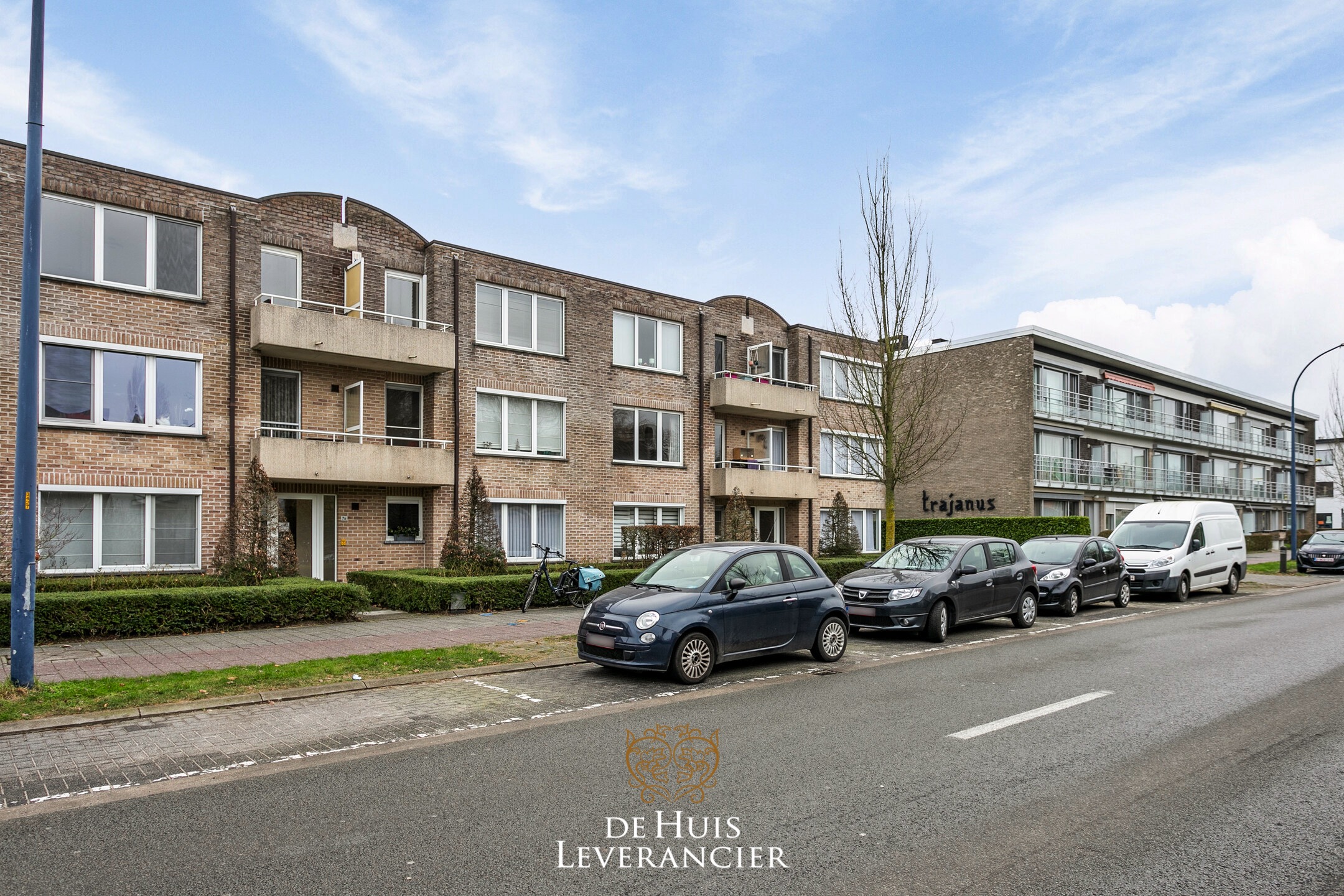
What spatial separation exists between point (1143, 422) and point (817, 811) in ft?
157

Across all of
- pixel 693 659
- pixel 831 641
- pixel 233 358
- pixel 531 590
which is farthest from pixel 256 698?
pixel 233 358

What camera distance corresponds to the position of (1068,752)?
22.0 feet

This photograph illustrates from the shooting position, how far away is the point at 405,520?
2116cm

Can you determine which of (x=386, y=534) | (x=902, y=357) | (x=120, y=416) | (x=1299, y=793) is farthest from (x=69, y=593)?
(x=902, y=357)

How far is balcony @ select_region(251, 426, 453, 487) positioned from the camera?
59.5 feet

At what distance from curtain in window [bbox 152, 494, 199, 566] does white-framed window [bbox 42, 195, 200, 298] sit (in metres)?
4.19

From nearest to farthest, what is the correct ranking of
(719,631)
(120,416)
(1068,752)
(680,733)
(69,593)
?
(1068,752) < (680,733) < (719,631) < (69,593) < (120,416)

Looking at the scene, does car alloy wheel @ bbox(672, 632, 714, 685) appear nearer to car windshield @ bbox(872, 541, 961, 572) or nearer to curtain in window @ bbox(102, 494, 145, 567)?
car windshield @ bbox(872, 541, 961, 572)

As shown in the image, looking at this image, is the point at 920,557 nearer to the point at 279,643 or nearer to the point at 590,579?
the point at 590,579

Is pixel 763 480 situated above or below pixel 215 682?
above

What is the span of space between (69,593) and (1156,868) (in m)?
14.2

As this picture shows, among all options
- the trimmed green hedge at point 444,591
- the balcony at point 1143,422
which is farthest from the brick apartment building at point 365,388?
the balcony at point 1143,422

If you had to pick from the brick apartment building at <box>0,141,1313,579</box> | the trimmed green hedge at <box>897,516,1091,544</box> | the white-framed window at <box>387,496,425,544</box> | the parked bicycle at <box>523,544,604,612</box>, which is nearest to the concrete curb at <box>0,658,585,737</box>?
the parked bicycle at <box>523,544,604,612</box>

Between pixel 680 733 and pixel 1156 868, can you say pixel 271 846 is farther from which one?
pixel 1156 868
